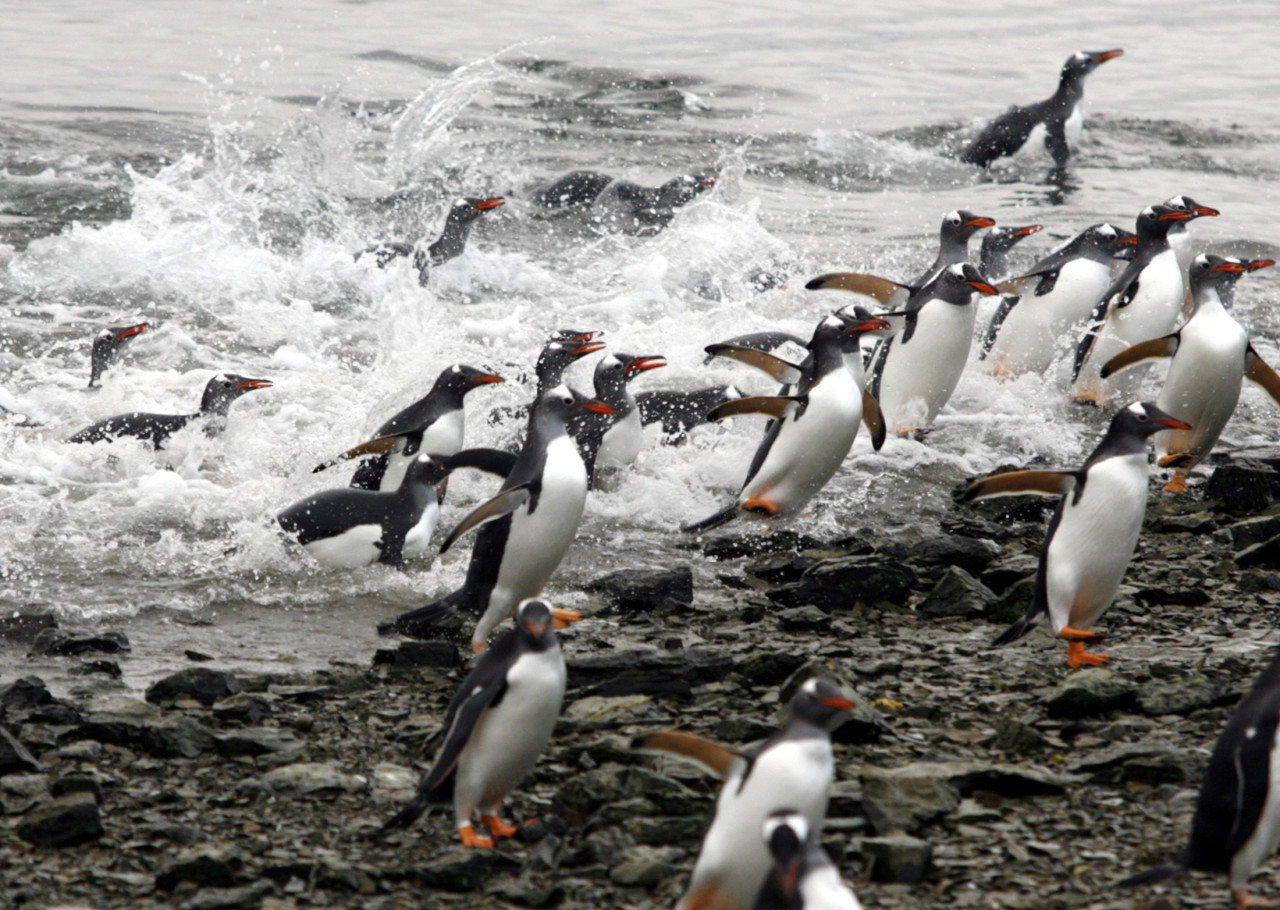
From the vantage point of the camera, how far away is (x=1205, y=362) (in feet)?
21.7

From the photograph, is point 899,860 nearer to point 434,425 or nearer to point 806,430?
point 806,430

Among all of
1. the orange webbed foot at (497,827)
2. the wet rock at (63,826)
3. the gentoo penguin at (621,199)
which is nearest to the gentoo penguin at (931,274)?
the gentoo penguin at (621,199)

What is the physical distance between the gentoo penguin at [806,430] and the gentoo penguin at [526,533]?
1.18 metres

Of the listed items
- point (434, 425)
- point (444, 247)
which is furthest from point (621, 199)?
point (434, 425)

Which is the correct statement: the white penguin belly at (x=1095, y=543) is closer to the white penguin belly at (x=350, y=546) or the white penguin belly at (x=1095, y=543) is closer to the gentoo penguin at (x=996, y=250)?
the white penguin belly at (x=350, y=546)

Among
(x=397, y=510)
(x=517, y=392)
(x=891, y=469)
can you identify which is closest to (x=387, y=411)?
(x=517, y=392)

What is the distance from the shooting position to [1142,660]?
446cm

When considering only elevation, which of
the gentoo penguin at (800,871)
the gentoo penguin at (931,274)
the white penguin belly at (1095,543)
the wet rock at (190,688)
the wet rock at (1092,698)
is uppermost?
the gentoo penguin at (931,274)

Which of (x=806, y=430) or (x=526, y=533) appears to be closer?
(x=526, y=533)

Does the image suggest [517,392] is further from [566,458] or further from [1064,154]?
[1064,154]

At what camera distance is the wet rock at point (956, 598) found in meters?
4.99

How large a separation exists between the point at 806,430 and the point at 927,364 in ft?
6.02

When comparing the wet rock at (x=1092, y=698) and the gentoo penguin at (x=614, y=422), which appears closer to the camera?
the wet rock at (x=1092, y=698)

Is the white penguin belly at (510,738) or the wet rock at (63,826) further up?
the white penguin belly at (510,738)
